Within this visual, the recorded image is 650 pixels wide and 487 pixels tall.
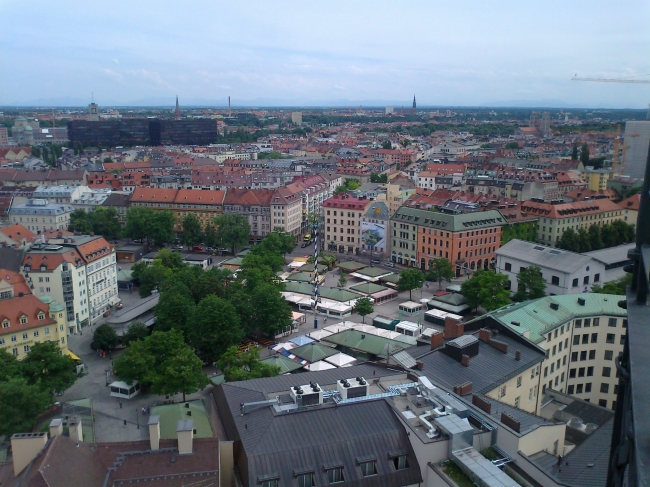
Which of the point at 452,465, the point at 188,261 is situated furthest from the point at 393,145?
the point at 452,465

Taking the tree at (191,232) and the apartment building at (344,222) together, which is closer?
the tree at (191,232)

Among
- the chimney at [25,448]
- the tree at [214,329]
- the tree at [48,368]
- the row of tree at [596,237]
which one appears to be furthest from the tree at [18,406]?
the row of tree at [596,237]

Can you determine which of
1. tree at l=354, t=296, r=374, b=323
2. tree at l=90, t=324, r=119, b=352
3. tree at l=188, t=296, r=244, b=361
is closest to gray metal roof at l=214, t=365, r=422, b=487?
tree at l=188, t=296, r=244, b=361

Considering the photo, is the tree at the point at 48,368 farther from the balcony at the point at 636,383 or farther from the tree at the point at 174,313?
the balcony at the point at 636,383

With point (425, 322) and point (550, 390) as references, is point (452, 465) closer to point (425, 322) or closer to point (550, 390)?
point (550, 390)

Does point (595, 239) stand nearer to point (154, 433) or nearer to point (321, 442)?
point (321, 442)

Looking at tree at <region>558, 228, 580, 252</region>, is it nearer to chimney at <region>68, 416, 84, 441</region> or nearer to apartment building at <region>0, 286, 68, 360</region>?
apartment building at <region>0, 286, 68, 360</region>
